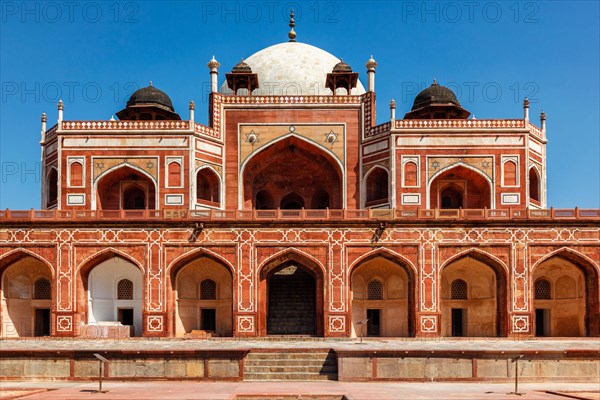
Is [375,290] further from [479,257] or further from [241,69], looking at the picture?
[241,69]

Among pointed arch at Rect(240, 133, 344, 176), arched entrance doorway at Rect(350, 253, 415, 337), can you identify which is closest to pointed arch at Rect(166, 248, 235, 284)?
arched entrance doorway at Rect(350, 253, 415, 337)

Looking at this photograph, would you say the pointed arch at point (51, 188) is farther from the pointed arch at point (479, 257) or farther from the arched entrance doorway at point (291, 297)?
the pointed arch at point (479, 257)

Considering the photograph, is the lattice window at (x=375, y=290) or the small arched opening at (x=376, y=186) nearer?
the lattice window at (x=375, y=290)

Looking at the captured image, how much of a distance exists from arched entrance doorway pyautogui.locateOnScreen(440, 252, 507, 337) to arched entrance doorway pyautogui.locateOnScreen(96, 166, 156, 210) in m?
11.2

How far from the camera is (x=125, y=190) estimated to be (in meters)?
28.9

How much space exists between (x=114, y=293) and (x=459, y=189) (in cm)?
→ 1338

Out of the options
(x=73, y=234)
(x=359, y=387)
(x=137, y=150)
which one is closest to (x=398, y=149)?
(x=137, y=150)

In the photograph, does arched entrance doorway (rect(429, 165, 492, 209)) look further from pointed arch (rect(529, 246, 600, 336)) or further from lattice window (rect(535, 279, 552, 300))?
pointed arch (rect(529, 246, 600, 336))

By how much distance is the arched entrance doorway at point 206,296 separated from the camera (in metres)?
25.7

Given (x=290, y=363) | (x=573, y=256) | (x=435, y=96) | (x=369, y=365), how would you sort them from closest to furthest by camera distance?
1. (x=369, y=365)
2. (x=290, y=363)
3. (x=573, y=256)
4. (x=435, y=96)

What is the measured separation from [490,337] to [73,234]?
45.4 feet

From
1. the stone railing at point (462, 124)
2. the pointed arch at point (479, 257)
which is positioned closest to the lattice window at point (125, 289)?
the pointed arch at point (479, 257)

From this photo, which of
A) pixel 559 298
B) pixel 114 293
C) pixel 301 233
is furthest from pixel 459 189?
pixel 114 293

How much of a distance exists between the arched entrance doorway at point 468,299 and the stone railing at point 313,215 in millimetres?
1789
